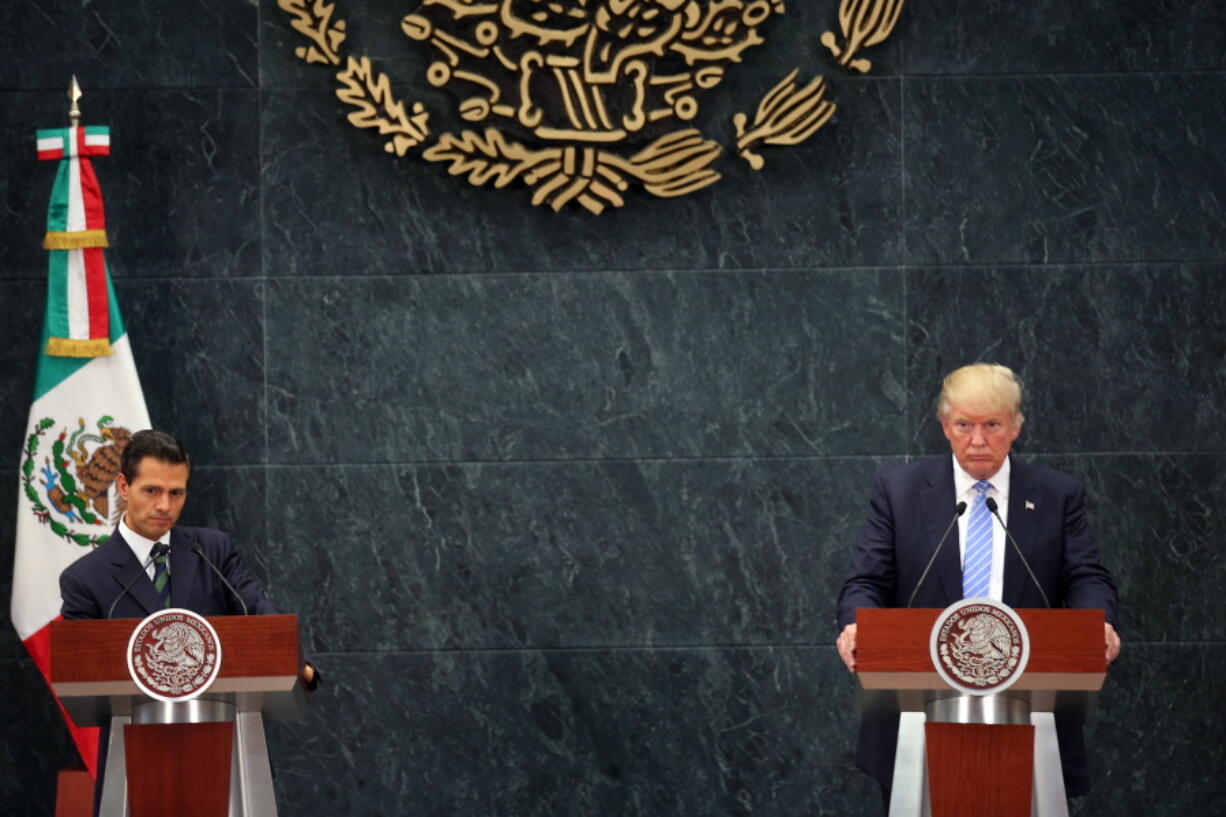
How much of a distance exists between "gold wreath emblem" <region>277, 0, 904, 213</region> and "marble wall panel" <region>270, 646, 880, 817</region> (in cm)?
159

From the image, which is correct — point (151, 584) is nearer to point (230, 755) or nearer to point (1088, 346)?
point (230, 755)

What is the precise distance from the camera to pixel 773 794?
585 cm

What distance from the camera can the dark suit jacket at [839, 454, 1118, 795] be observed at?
13.6 ft

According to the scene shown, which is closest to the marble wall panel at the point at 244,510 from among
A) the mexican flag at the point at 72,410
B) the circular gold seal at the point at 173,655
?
the mexican flag at the point at 72,410

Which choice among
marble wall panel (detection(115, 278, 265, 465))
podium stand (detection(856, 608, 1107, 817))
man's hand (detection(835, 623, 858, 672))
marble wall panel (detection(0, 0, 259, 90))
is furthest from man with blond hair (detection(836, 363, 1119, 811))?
marble wall panel (detection(0, 0, 259, 90))

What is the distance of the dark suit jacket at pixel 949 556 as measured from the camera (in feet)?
13.6

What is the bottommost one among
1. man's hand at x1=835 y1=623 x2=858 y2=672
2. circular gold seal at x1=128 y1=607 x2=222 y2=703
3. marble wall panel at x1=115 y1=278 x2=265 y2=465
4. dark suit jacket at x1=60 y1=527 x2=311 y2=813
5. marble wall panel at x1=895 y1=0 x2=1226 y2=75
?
circular gold seal at x1=128 y1=607 x2=222 y2=703

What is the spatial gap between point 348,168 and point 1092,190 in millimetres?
2487

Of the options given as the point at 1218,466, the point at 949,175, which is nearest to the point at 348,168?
the point at 949,175

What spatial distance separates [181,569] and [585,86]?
7.76 feet

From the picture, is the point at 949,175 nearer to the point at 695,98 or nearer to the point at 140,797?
the point at 695,98

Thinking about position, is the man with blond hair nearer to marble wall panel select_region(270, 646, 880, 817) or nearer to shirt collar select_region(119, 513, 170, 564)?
marble wall panel select_region(270, 646, 880, 817)

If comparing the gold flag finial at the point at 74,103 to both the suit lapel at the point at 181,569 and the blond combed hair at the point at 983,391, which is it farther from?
the blond combed hair at the point at 983,391

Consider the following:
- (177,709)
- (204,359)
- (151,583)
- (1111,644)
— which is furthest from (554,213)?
(1111,644)
